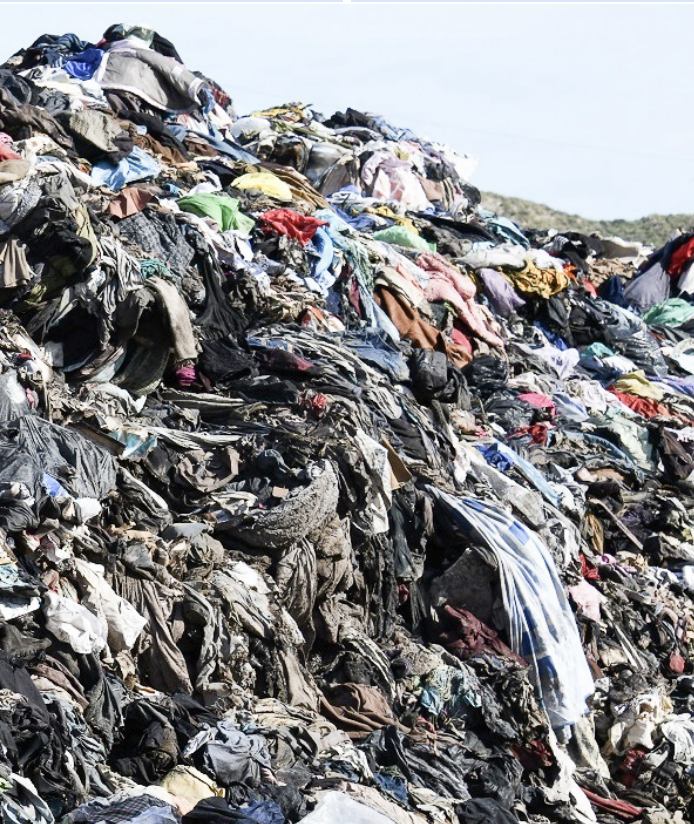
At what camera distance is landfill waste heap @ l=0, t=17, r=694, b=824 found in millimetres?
6219

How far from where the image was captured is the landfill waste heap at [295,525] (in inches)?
245

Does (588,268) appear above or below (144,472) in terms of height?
above

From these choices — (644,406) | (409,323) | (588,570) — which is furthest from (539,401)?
(588,570)

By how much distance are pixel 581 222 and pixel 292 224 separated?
29340 mm

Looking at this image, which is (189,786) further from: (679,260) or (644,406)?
(679,260)

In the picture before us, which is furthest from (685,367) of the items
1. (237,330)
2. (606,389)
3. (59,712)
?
(59,712)

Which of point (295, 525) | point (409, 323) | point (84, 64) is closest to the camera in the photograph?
point (295, 525)

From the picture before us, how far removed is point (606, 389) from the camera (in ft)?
45.0

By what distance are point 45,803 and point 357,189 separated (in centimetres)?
1152

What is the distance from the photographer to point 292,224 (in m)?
11.6

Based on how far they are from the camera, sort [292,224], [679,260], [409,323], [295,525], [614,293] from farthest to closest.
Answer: [679,260] < [614,293] < [409,323] < [292,224] < [295,525]

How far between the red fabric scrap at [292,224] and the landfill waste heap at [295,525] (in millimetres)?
33

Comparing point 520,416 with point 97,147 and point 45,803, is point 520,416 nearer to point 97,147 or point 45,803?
point 97,147

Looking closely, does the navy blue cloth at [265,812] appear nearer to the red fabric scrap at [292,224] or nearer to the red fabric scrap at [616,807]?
the red fabric scrap at [616,807]
